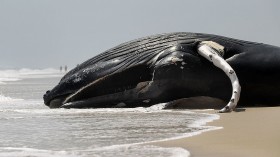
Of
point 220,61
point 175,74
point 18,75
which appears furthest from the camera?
point 18,75

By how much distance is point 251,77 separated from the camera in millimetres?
9602

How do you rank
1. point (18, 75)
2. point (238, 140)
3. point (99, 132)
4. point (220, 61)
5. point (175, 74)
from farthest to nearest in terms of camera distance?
point (18, 75) → point (175, 74) → point (220, 61) → point (99, 132) → point (238, 140)

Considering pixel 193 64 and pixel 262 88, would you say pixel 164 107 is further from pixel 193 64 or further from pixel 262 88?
pixel 262 88

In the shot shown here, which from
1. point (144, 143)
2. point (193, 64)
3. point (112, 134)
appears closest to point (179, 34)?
point (193, 64)

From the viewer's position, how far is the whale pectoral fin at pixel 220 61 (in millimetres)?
8682

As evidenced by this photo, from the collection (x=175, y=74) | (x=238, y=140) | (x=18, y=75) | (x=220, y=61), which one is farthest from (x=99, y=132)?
(x=18, y=75)

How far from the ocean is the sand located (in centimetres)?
20

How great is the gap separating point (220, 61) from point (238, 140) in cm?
445

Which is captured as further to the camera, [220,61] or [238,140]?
[220,61]

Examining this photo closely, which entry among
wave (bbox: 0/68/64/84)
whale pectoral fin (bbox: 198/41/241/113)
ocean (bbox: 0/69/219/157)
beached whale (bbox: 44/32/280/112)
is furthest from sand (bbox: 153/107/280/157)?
wave (bbox: 0/68/64/84)

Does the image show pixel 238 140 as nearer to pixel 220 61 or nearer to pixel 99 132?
pixel 99 132

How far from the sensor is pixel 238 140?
5.05 metres

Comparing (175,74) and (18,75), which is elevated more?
(175,74)

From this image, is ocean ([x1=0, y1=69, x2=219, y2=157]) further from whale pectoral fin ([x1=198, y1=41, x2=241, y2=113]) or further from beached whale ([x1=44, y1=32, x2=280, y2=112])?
beached whale ([x1=44, y1=32, x2=280, y2=112])
